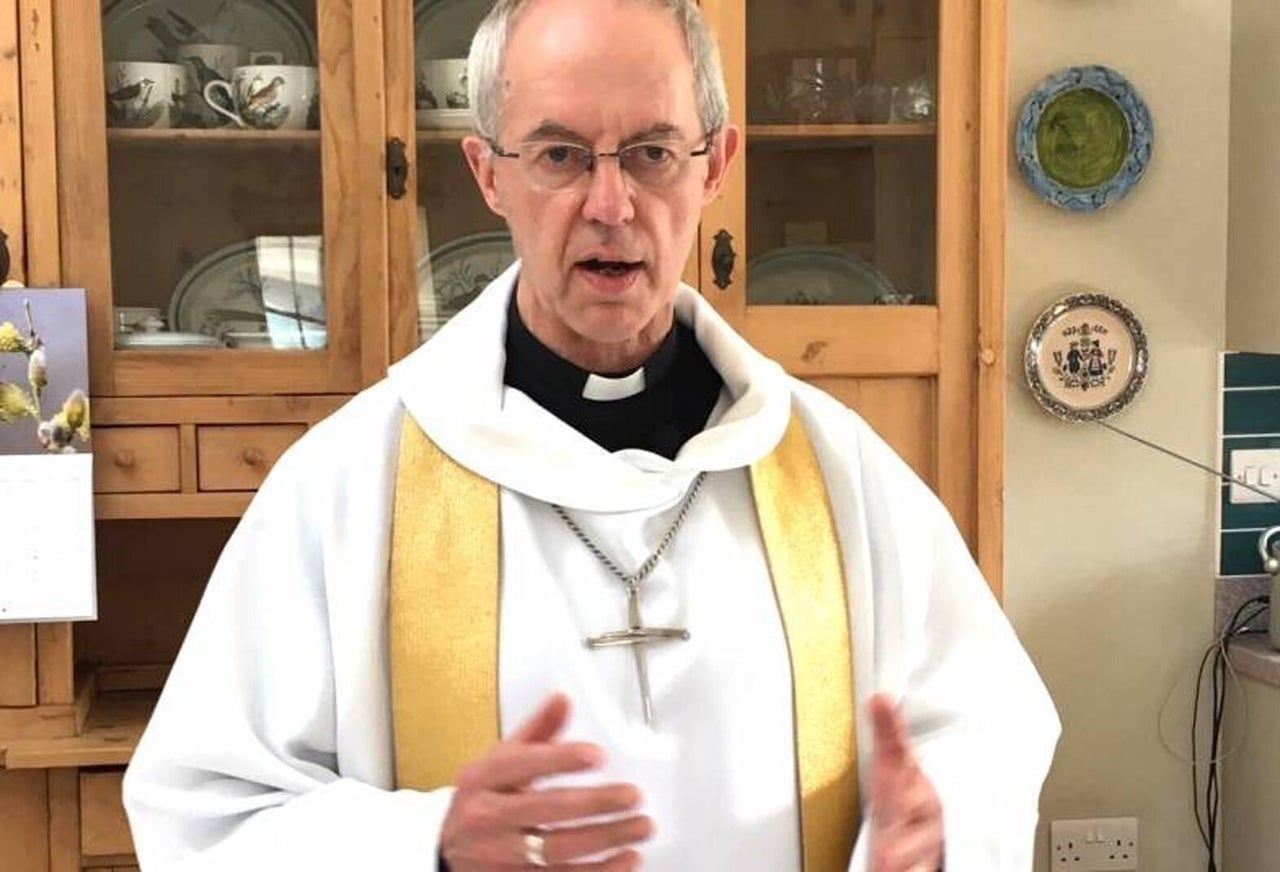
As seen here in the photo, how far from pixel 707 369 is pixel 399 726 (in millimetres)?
406

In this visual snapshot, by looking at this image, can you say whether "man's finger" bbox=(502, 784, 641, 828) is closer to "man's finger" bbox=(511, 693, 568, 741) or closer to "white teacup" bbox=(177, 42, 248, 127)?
"man's finger" bbox=(511, 693, 568, 741)

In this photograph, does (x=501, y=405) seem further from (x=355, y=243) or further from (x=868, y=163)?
(x=868, y=163)

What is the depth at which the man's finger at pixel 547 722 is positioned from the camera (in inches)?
41.8

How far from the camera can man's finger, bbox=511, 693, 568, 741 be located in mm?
1061

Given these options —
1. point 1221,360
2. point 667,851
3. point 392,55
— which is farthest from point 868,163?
point 667,851

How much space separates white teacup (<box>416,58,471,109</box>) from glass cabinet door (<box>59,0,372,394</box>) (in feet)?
0.29

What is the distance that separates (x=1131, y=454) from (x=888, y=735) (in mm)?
1361

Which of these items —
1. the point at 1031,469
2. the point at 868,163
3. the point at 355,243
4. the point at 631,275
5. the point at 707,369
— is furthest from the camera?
the point at 1031,469

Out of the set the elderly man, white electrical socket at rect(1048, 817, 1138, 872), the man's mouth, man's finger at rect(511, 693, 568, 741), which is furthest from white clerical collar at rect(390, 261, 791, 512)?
white electrical socket at rect(1048, 817, 1138, 872)

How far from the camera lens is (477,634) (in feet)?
4.18

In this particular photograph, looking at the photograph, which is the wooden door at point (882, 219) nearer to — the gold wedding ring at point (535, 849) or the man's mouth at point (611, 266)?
the man's mouth at point (611, 266)

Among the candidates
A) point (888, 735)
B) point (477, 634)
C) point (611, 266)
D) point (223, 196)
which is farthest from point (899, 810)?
point (223, 196)

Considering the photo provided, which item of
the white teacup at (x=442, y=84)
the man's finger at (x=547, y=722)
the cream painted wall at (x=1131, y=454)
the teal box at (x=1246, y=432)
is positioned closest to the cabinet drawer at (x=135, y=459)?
the white teacup at (x=442, y=84)

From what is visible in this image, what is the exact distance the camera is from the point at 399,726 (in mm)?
1275
